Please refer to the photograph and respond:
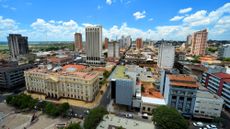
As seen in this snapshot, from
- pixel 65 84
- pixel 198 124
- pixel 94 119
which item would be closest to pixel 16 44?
pixel 65 84

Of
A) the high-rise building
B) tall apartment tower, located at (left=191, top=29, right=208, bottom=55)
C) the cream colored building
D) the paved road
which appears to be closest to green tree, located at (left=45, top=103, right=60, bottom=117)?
the cream colored building

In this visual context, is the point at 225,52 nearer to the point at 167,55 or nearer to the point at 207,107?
the point at 167,55

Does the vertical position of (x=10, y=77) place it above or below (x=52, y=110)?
above

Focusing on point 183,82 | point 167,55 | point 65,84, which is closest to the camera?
point 183,82

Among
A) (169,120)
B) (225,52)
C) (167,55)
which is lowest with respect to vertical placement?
(169,120)

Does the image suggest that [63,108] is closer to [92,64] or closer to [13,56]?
[92,64]

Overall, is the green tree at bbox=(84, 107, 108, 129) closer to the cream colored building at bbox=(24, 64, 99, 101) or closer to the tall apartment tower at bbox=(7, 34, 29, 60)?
the cream colored building at bbox=(24, 64, 99, 101)

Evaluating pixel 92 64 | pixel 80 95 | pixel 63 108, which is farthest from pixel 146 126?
pixel 92 64

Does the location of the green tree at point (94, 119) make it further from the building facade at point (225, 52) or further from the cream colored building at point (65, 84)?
the building facade at point (225, 52)
